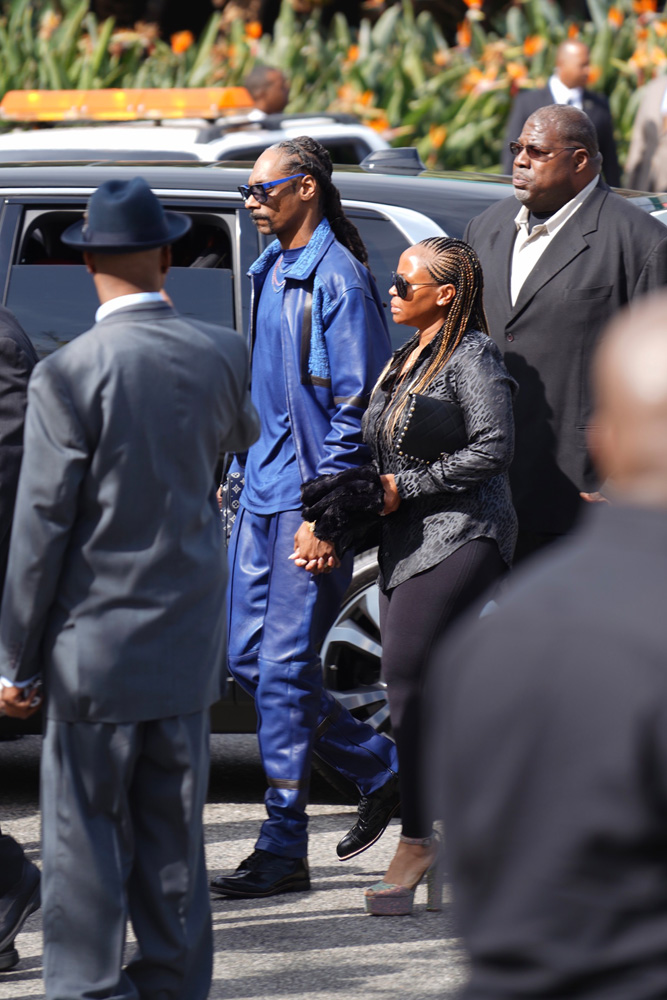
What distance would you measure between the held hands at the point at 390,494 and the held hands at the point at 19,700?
1.27 meters

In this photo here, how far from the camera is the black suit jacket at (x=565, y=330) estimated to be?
443 cm

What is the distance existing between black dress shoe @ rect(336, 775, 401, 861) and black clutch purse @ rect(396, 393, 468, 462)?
108cm

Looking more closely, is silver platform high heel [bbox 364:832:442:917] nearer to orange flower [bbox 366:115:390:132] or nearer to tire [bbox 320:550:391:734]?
tire [bbox 320:550:391:734]

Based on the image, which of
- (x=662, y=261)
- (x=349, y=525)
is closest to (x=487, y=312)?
(x=662, y=261)

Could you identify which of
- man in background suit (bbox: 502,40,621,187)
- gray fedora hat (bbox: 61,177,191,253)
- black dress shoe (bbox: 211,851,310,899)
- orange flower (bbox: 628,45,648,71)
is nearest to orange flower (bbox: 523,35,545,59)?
Answer: orange flower (bbox: 628,45,648,71)

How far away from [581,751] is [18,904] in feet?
8.71

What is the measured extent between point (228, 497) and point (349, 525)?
74 cm

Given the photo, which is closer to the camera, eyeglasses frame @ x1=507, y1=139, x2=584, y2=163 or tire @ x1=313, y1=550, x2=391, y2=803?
eyeglasses frame @ x1=507, y1=139, x2=584, y2=163

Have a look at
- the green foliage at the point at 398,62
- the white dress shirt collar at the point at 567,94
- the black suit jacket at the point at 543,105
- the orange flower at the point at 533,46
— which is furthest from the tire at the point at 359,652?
the orange flower at the point at 533,46

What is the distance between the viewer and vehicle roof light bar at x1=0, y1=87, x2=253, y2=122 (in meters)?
9.58

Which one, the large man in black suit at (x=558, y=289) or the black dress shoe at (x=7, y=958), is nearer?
the black dress shoe at (x=7, y=958)

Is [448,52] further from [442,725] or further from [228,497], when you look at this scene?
[442,725]

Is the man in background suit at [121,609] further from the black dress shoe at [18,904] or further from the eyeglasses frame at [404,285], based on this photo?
the eyeglasses frame at [404,285]

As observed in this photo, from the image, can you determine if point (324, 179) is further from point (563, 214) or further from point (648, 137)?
point (648, 137)
